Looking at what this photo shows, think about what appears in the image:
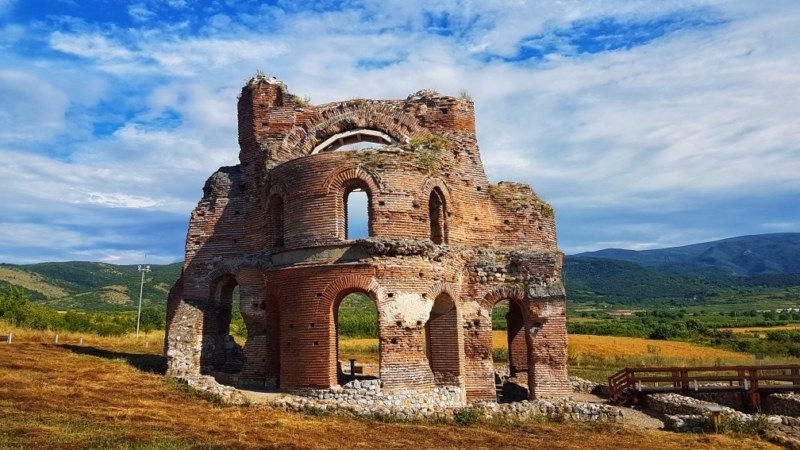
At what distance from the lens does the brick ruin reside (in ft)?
56.9

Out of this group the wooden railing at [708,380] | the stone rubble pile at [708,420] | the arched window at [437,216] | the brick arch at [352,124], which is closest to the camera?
the stone rubble pile at [708,420]

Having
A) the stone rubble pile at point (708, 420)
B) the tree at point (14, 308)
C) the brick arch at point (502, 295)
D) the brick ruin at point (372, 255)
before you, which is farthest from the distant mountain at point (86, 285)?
the stone rubble pile at point (708, 420)

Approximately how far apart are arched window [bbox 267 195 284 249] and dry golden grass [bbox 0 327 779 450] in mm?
5354

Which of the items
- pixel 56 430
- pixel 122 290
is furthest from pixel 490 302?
pixel 122 290

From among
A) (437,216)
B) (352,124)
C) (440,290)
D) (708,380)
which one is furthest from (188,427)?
(708,380)

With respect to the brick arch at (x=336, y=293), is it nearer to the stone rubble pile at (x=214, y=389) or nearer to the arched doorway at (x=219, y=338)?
the stone rubble pile at (x=214, y=389)

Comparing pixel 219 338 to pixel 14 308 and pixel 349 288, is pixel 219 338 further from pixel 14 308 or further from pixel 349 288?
pixel 14 308

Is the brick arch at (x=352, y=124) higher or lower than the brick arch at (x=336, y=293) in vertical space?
higher

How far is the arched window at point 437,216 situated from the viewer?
19.8 metres

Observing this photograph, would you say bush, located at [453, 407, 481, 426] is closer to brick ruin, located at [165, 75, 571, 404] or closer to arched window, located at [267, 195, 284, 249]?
brick ruin, located at [165, 75, 571, 404]

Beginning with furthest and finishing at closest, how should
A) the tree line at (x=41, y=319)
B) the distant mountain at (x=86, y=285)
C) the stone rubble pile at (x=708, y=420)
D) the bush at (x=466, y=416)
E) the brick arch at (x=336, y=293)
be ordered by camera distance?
the distant mountain at (x=86, y=285)
the tree line at (x=41, y=319)
the brick arch at (x=336, y=293)
the bush at (x=466, y=416)
the stone rubble pile at (x=708, y=420)

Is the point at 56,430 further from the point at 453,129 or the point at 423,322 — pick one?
the point at 453,129

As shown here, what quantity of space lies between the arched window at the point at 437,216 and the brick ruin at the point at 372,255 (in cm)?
5

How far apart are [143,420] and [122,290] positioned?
115 meters
